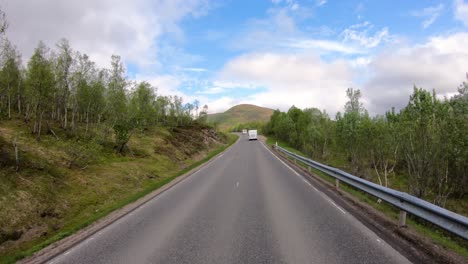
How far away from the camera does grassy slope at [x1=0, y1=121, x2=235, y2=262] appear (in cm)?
895

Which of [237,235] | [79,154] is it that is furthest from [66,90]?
[237,235]

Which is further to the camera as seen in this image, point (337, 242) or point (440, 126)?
point (440, 126)

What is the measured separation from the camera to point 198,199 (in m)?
10.3

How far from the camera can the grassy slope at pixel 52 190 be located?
8.95 metres

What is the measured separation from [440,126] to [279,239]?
930 inches

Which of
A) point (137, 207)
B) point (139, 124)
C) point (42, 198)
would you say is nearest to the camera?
point (137, 207)

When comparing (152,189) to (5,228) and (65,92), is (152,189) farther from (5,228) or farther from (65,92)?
(65,92)

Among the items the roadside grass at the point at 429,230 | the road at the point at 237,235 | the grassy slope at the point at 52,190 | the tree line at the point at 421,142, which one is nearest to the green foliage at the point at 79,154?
the grassy slope at the point at 52,190

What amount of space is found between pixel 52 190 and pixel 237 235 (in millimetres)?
10413

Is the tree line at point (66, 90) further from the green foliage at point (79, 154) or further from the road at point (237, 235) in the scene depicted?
the road at point (237, 235)

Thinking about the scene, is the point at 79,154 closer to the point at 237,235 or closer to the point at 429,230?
the point at 237,235

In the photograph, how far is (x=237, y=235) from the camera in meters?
6.22

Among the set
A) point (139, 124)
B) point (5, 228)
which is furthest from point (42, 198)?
point (139, 124)

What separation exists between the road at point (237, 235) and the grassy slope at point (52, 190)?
213 cm
